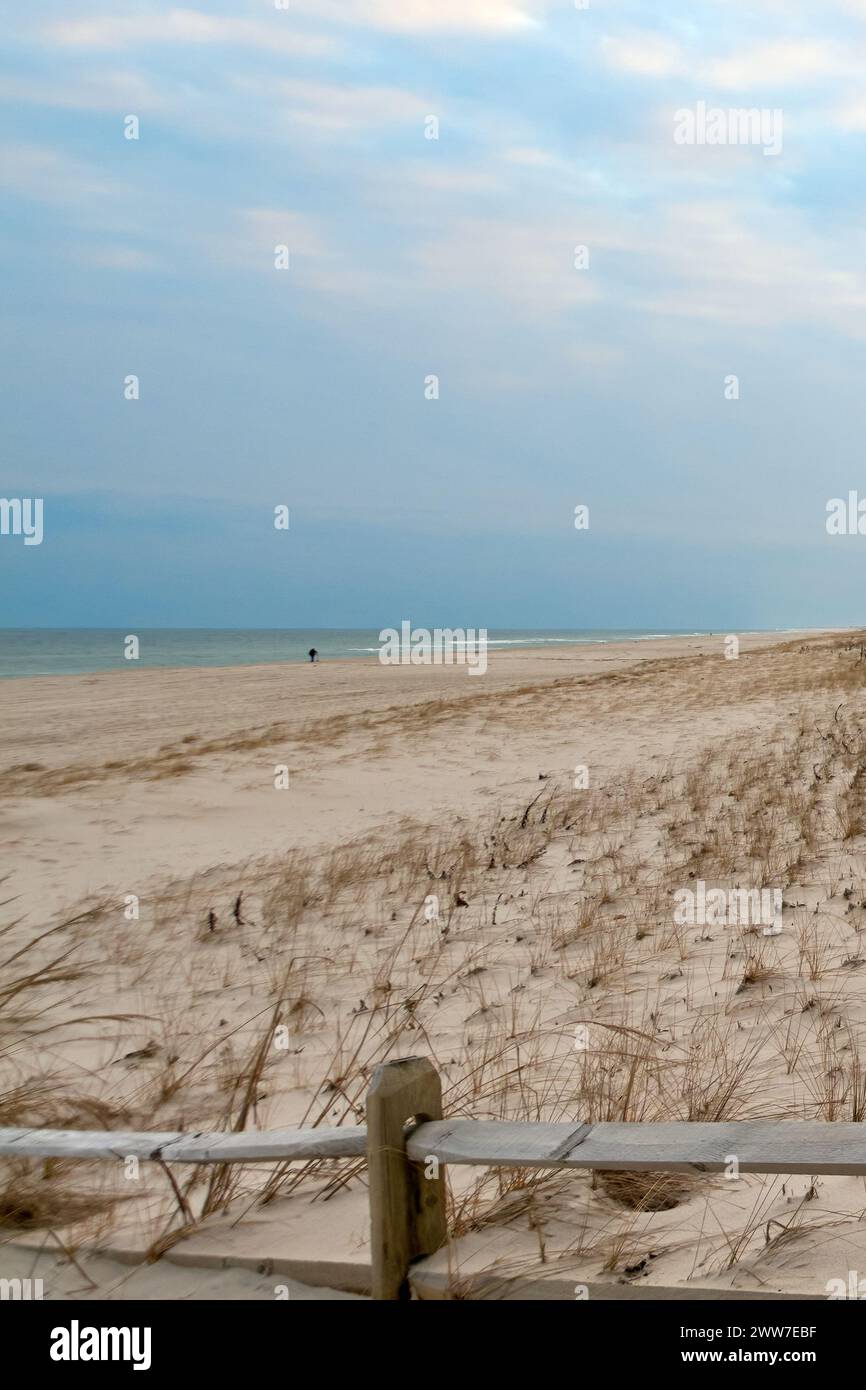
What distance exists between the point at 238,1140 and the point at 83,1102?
69.4 inches

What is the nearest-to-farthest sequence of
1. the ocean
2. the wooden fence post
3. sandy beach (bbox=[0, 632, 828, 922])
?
1. the wooden fence post
2. sandy beach (bbox=[0, 632, 828, 922])
3. the ocean

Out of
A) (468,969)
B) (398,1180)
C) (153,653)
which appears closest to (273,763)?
(468,969)

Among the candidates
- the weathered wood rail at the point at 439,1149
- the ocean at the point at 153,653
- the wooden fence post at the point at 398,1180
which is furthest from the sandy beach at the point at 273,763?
the ocean at the point at 153,653

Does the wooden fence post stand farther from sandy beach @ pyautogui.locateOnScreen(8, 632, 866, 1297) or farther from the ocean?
the ocean

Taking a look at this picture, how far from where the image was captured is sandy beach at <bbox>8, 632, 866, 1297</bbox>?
10.5 ft

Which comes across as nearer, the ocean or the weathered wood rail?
the weathered wood rail

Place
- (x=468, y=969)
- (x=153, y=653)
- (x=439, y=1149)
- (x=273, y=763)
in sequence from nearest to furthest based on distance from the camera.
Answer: (x=439, y=1149)
(x=468, y=969)
(x=273, y=763)
(x=153, y=653)

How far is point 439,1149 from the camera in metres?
2.38

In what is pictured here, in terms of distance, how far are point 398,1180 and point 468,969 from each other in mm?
3434

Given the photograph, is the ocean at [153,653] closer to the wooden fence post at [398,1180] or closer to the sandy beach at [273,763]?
the sandy beach at [273,763]

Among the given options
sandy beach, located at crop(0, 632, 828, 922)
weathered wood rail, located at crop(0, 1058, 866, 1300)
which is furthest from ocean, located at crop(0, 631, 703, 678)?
weathered wood rail, located at crop(0, 1058, 866, 1300)

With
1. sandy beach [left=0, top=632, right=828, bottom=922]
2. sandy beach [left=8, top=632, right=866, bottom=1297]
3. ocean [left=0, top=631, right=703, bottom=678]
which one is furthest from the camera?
ocean [left=0, top=631, right=703, bottom=678]

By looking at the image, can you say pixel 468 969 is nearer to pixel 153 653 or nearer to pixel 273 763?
pixel 273 763
